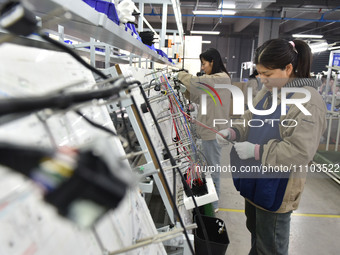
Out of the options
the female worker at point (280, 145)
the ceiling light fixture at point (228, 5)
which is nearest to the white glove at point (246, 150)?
the female worker at point (280, 145)

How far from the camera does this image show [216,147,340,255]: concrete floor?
216cm

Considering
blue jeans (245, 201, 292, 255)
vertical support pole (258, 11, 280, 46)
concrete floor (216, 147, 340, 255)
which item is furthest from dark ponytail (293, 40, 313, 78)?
vertical support pole (258, 11, 280, 46)

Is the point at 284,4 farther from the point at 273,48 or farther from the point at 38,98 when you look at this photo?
the point at 38,98

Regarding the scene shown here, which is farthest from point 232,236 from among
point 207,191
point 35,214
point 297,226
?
point 35,214

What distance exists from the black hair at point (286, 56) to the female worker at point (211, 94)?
1192 mm

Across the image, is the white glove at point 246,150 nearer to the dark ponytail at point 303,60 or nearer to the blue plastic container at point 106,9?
the dark ponytail at point 303,60

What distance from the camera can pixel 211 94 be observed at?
97.2 inches

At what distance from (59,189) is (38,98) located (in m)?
0.07

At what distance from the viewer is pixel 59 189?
0.19 metres

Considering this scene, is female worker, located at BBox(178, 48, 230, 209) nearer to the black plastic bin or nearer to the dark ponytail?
the black plastic bin

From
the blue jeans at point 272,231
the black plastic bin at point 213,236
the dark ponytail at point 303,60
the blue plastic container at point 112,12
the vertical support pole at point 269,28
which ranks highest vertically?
the vertical support pole at point 269,28

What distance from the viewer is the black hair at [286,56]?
1.13 metres

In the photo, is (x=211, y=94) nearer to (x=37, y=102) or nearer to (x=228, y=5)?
(x=37, y=102)

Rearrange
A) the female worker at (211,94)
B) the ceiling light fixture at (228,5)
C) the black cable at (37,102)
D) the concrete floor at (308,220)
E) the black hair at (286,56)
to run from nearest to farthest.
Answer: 1. the black cable at (37,102)
2. the black hair at (286,56)
3. the concrete floor at (308,220)
4. the female worker at (211,94)
5. the ceiling light fixture at (228,5)
